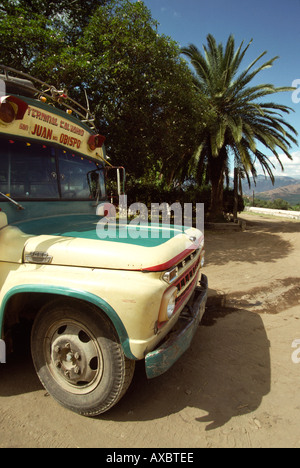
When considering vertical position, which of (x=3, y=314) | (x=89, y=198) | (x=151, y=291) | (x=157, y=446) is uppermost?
(x=89, y=198)

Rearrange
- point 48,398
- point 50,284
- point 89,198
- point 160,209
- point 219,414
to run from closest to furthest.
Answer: point 50,284 < point 219,414 < point 48,398 < point 89,198 < point 160,209

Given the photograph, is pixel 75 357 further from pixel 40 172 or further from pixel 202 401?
pixel 40 172

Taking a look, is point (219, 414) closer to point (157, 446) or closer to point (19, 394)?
point (157, 446)

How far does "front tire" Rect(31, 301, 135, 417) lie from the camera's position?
218 centimetres

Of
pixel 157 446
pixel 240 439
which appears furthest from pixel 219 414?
pixel 157 446

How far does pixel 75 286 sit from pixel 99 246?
37 centimetres

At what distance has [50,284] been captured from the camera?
2.14 m

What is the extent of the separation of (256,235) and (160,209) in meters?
5.61

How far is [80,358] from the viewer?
7.52 feet

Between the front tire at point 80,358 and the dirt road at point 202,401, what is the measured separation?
7.6 inches

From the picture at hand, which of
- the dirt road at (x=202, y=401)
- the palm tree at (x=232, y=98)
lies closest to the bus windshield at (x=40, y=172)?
the dirt road at (x=202, y=401)

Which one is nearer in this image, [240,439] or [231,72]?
[240,439]

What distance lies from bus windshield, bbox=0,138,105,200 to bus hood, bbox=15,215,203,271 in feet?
1.15

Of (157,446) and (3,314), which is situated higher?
(3,314)
